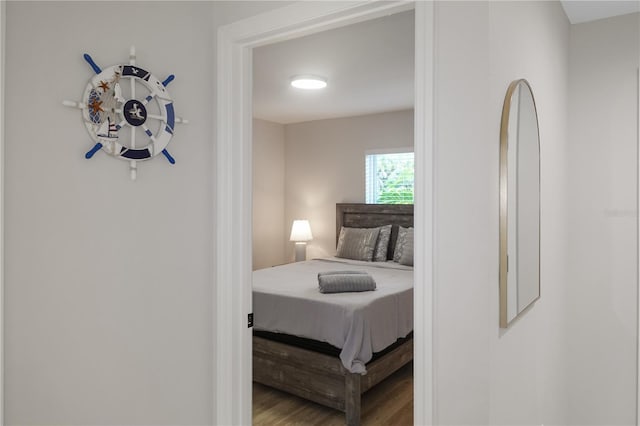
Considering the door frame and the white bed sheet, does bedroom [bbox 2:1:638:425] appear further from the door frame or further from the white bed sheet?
the white bed sheet

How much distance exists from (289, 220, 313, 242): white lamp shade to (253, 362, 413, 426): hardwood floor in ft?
8.57

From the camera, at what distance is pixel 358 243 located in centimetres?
529

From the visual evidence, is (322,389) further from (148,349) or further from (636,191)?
(636,191)

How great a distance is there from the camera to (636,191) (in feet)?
7.61

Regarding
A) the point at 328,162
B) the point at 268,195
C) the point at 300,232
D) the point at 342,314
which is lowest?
the point at 342,314

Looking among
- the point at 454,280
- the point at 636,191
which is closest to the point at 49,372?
the point at 454,280

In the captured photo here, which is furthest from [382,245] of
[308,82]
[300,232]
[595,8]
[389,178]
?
[595,8]

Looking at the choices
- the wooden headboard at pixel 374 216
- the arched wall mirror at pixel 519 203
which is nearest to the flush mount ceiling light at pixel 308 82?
the wooden headboard at pixel 374 216

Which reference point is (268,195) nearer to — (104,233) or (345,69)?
(345,69)

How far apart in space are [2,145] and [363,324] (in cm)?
223

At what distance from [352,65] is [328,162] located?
2567mm

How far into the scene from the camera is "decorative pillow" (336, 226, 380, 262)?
5.19 m

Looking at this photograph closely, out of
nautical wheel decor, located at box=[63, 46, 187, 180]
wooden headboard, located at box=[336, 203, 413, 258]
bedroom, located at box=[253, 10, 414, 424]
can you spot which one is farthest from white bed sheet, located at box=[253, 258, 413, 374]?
nautical wheel decor, located at box=[63, 46, 187, 180]

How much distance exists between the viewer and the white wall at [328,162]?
5582 millimetres
